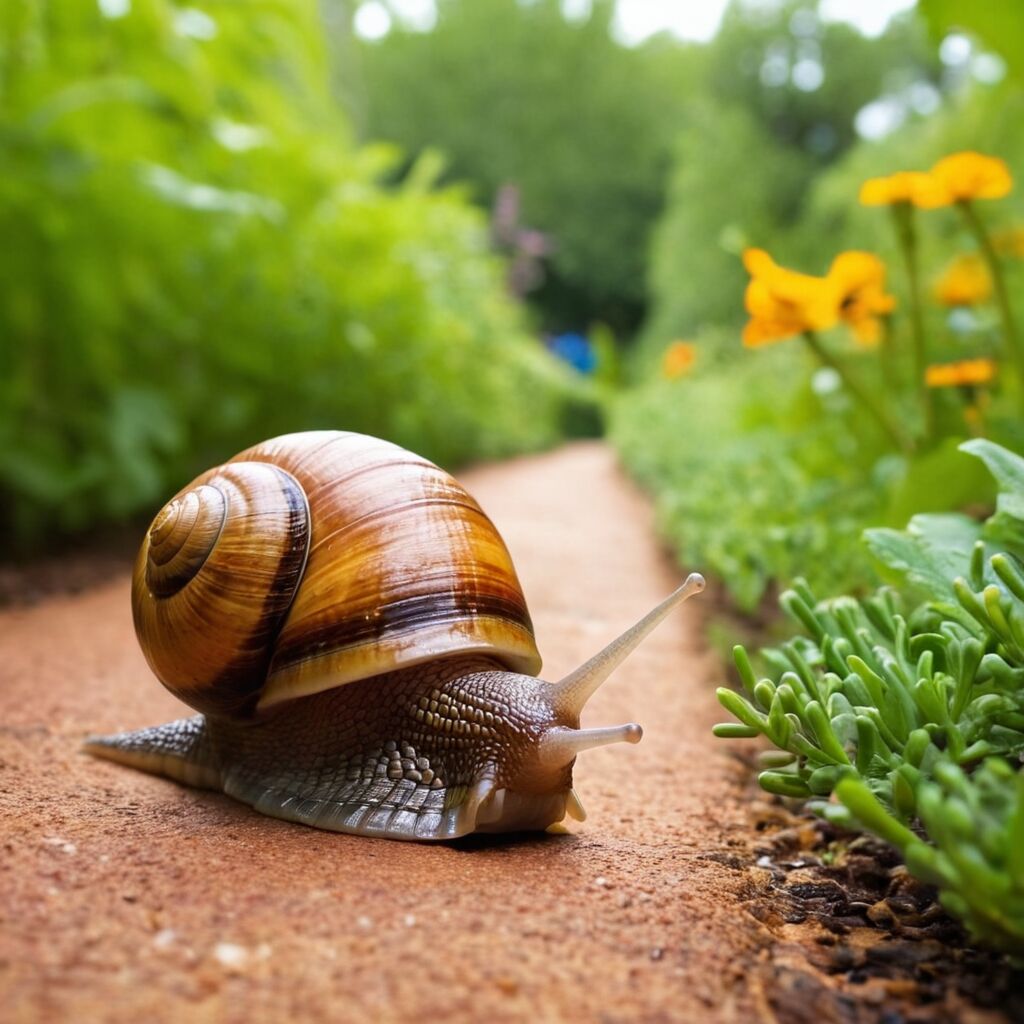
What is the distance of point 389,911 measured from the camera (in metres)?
1.27

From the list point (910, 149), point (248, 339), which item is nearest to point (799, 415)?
point (248, 339)

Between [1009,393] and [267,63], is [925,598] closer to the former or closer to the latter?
[1009,393]

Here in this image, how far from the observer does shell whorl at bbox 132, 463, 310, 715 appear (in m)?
1.75

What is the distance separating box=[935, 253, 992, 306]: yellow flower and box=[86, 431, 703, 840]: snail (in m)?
2.86

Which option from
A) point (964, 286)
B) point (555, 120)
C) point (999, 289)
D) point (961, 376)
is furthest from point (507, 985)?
point (555, 120)

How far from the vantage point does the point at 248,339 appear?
16.2ft

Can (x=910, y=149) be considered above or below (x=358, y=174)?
above

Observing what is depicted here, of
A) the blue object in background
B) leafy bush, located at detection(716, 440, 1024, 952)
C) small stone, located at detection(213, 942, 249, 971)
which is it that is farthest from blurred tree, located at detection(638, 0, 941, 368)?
small stone, located at detection(213, 942, 249, 971)

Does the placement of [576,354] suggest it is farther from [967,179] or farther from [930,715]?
[930,715]

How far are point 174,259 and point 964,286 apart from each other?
133 inches

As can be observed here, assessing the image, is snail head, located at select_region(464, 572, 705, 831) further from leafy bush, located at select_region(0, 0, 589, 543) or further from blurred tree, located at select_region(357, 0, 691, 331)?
blurred tree, located at select_region(357, 0, 691, 331)

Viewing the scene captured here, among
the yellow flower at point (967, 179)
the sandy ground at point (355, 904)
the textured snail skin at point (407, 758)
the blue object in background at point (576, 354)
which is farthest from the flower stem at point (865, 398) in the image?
the blue object in background at point (576, 354)

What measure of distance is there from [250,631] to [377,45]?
2753 cm

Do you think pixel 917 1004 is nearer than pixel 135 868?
Yes
